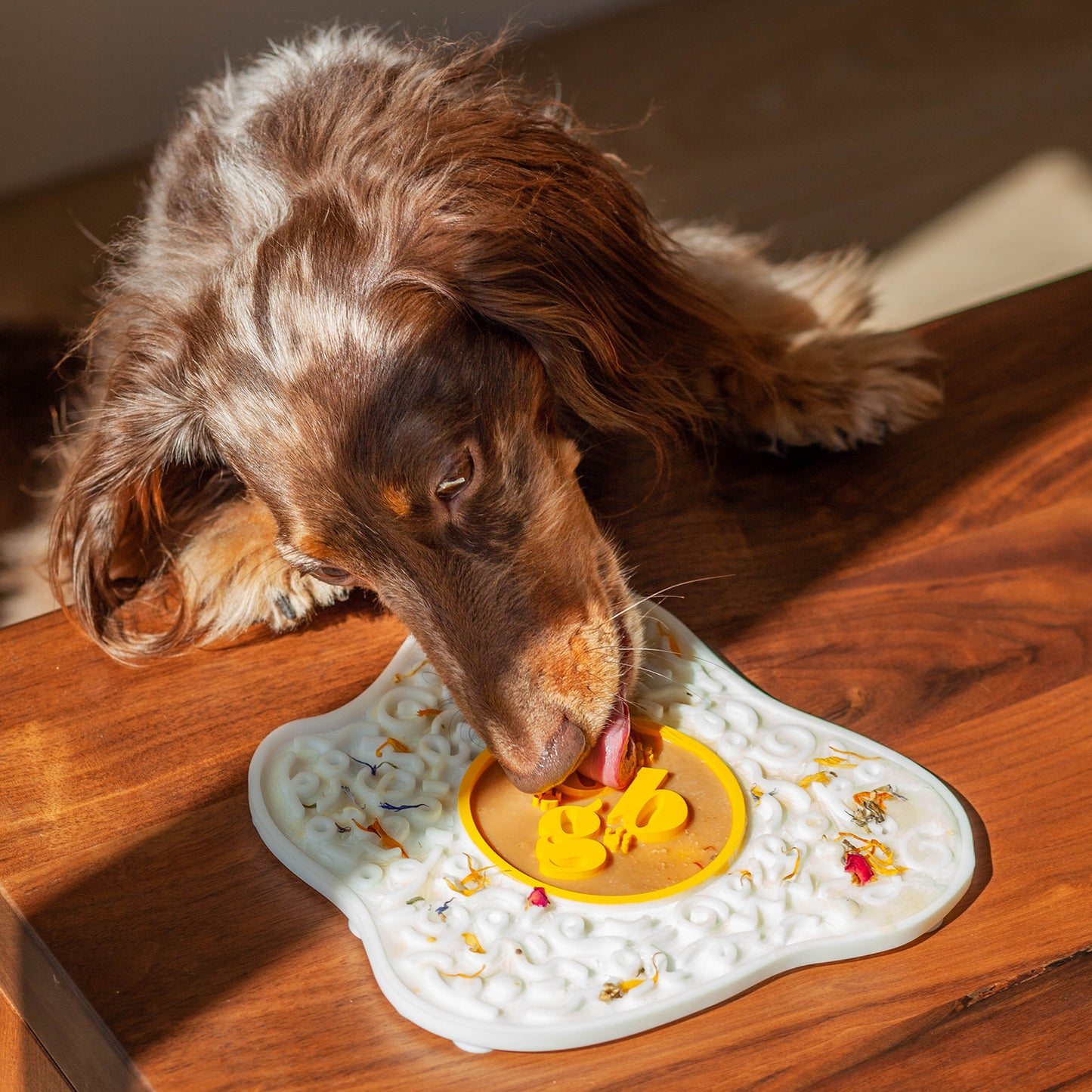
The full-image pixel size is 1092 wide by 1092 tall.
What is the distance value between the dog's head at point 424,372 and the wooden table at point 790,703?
0.17 meters

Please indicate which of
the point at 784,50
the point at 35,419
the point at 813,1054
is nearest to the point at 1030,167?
the point at 784,50

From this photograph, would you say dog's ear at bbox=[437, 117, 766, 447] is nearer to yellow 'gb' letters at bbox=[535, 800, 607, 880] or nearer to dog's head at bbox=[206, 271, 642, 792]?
dog's head at bbox=[206, 271, 642, 792]

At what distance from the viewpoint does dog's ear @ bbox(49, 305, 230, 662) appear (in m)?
1.98

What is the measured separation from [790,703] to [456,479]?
575 millimetres

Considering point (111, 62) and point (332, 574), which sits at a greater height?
point (332, 574)

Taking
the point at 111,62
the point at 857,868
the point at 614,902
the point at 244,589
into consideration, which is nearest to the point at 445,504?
the point at 244,589

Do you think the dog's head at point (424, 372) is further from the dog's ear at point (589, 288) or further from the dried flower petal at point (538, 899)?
the dried flower petal at point (538, 899)

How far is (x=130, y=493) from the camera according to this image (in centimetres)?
210

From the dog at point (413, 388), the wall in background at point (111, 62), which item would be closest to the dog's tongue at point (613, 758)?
the dog at point (413, 388)

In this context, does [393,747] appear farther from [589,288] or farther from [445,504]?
[589,288]

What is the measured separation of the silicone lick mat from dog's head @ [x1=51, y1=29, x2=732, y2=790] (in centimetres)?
13

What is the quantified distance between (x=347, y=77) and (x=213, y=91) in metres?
0.47

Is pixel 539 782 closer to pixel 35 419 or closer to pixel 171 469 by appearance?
pixel 171 469

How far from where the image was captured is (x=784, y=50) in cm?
532
